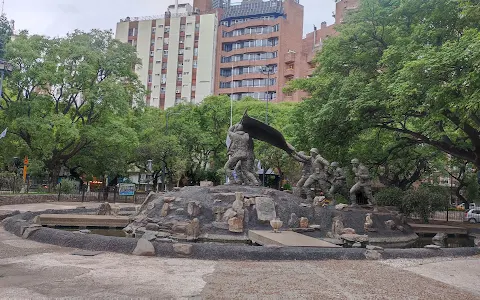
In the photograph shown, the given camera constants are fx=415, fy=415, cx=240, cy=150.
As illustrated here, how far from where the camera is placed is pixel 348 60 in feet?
68.9

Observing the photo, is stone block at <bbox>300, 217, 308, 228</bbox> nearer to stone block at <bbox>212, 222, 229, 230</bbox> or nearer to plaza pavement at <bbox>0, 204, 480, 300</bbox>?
stone block at <bbox>212, 222, 229, 230</bbox>

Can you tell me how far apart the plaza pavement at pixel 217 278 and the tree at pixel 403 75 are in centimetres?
599

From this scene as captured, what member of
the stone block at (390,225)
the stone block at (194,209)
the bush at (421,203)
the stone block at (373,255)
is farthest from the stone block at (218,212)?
the bush at (421,203)

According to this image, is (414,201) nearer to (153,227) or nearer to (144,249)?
(153,227)

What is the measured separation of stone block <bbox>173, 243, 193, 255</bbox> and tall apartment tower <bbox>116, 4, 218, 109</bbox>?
6161cm

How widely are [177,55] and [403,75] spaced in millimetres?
62411

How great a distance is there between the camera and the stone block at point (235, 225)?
13547mm

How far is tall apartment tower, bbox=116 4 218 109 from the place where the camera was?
236 feet

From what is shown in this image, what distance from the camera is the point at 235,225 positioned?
13.6 metres

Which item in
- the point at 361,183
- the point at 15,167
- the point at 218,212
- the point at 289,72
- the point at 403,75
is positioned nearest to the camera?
the point at 218,212

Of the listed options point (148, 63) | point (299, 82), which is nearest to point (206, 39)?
point (148, 63)

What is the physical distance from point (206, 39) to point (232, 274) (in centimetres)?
6766

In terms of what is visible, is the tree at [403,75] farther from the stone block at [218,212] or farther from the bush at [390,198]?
the stone block at [218,212]

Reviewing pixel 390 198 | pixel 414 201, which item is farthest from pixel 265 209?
pixel 414 201
